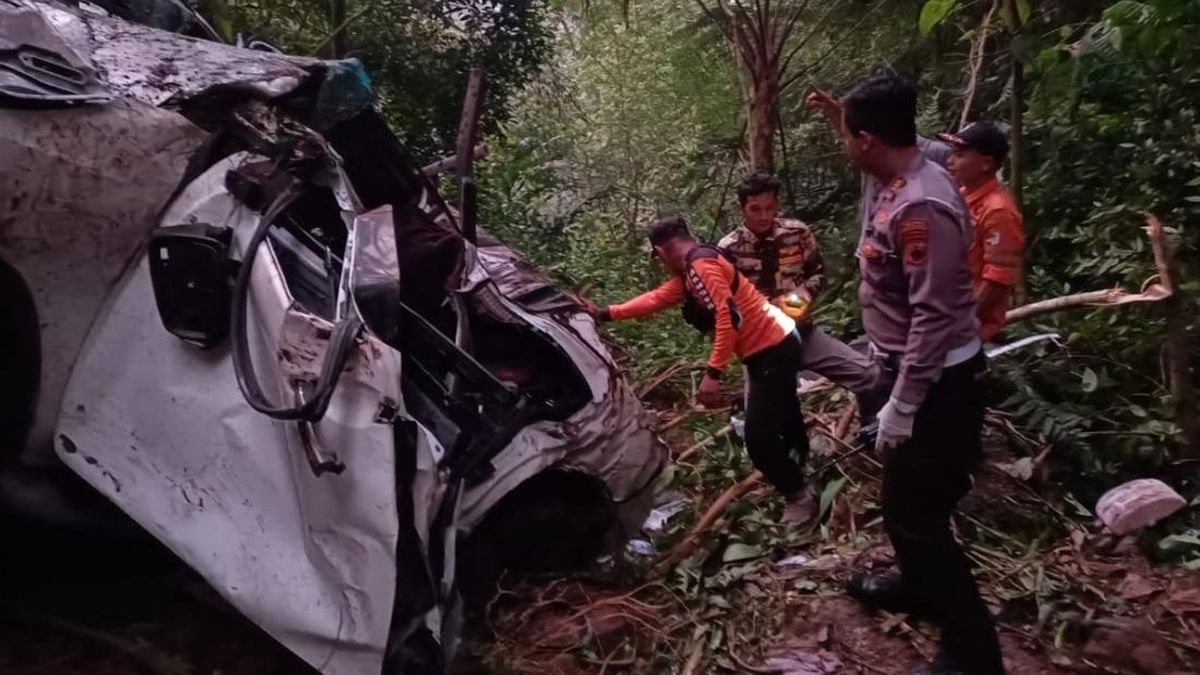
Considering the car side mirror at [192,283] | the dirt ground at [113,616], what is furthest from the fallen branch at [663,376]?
the car side mirror at [192,283]

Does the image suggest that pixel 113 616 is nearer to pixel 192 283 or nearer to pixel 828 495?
pixel 192 283

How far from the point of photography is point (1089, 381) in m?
4.86

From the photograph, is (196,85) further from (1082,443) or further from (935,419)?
(1082,443)

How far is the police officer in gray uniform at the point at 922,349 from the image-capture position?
2787 millimetres

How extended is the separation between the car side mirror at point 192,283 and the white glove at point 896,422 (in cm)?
180

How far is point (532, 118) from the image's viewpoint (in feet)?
33.5

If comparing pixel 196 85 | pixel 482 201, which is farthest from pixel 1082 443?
pixel 482 201

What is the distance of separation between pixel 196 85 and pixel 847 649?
2770 millimetres

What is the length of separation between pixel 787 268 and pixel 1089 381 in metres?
1.52

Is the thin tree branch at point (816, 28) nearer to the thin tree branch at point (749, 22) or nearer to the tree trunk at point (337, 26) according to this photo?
the thin tree branch at point (749, 22)

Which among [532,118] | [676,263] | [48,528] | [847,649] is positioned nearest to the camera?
[48,528]

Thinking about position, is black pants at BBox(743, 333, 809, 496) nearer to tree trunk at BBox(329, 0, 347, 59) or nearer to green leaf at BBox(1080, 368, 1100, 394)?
green leaf at BBox(1080, 368, 1100, 394)

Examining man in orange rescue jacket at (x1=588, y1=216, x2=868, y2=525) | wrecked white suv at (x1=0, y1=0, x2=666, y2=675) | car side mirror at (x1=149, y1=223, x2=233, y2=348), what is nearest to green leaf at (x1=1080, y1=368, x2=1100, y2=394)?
Answer: man in orange rescue jacket at (x1=588, y1=216, x2=868, y2=525)

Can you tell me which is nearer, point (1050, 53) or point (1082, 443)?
point (1050, 53)
